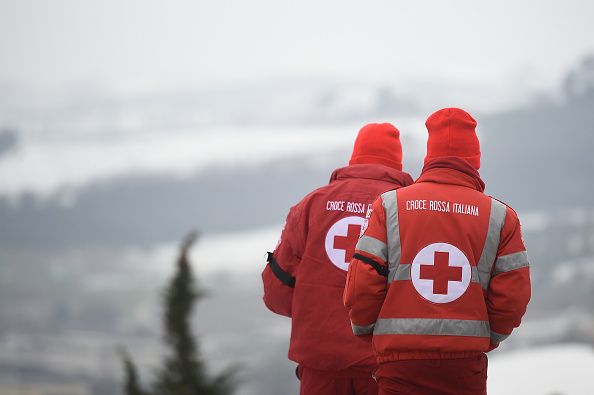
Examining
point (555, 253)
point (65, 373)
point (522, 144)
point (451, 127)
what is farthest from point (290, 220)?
point (522, 144)

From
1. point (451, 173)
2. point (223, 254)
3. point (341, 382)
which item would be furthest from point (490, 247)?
point (223, 254)

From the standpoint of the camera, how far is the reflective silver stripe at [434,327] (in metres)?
3.47

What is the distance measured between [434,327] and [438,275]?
184mm

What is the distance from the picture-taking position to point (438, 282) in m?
3.48

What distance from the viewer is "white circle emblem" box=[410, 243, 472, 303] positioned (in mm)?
3482

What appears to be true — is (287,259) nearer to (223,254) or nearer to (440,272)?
(440,272)

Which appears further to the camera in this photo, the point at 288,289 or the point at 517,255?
the point at 288,289

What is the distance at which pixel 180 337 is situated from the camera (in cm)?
1538

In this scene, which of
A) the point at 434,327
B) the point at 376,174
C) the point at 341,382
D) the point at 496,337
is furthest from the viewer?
the point at 376,174

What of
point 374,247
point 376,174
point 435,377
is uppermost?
point 376,174

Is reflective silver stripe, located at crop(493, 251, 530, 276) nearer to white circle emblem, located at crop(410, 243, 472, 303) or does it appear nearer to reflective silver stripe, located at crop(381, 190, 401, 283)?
white circle emblem, located at crop(410, 243, 472, 303)

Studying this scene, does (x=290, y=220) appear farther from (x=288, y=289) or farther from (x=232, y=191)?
(x=232, y=191)

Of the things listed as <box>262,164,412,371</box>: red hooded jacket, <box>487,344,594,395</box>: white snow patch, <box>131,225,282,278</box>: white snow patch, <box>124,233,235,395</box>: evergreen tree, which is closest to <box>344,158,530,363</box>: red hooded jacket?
<box>262,164,412,371</box>: red hooded jacket

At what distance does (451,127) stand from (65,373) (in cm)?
10219
